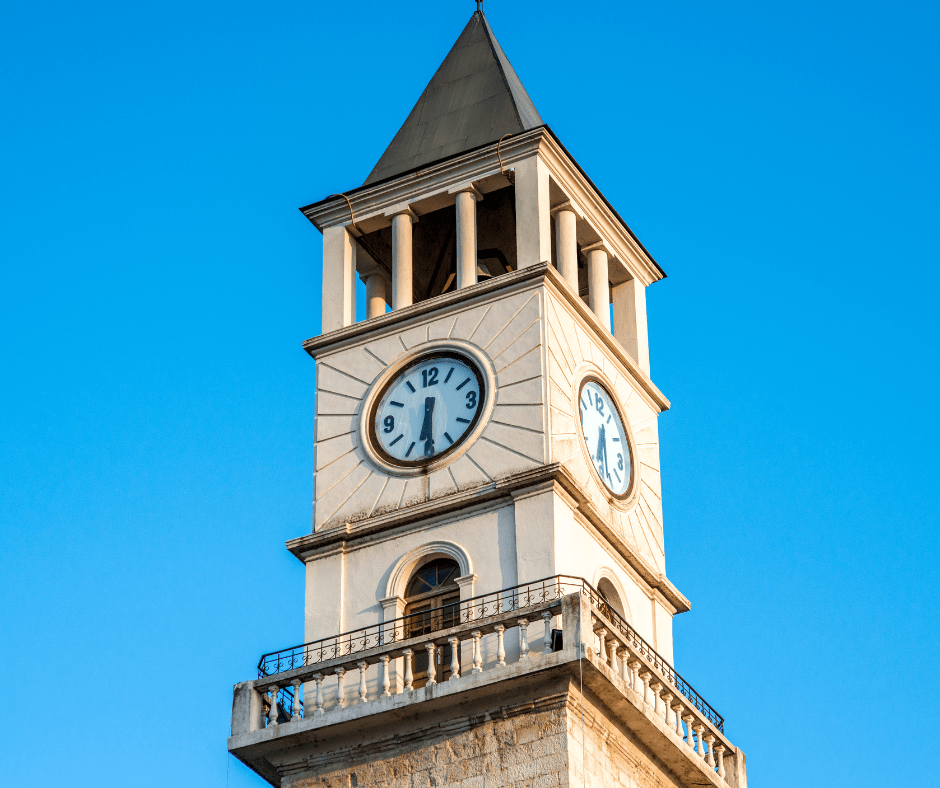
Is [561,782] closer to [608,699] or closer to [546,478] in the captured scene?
[608,699]

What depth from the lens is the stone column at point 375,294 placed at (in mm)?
36594

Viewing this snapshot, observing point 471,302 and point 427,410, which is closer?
point 427,410

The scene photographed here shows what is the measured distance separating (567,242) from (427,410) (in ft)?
13.9

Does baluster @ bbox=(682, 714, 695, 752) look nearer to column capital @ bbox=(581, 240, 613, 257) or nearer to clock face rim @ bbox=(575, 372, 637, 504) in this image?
clock face rim @ bbox=(575, 372, 637, 504)

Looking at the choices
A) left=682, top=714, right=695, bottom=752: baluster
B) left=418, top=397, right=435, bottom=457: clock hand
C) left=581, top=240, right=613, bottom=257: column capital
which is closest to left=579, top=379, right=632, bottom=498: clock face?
left=418, top=397, right=435, bottom=457: clock hand

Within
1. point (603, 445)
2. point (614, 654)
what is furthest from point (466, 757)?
point (603, 445)

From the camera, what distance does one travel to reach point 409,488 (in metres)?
32.7

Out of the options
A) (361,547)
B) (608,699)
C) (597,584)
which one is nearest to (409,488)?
(361,547)

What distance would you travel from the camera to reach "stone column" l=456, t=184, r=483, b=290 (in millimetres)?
34656

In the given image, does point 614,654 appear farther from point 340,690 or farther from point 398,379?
point 398,379

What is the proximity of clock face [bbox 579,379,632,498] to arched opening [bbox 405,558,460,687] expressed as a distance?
3291mm

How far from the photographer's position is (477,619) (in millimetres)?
29531

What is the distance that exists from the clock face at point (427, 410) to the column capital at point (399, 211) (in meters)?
3.16

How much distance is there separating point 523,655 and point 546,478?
3525mm
